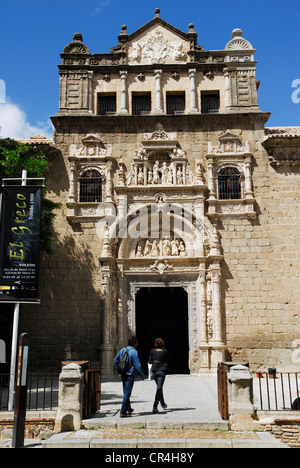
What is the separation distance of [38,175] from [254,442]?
38.2 ft

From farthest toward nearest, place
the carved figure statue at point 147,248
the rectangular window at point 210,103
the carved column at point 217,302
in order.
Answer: the rectangular window at point 210,103, the carved figure statue at point 147,248, the carved column at point 217,302

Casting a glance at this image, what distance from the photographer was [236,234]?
18031mm

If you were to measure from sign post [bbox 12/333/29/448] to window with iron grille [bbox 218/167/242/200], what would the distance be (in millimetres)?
11989

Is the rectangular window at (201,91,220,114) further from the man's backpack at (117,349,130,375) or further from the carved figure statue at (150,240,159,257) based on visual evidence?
the man's backpack at (117,349,130,375)

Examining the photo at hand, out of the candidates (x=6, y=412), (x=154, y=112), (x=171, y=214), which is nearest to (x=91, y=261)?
(x=171, y=214)

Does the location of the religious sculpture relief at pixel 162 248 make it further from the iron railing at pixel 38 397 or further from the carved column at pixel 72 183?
the iron railing at pixel 38 397

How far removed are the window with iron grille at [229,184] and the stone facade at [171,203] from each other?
0.05 metres

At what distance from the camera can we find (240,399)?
9.12 meters

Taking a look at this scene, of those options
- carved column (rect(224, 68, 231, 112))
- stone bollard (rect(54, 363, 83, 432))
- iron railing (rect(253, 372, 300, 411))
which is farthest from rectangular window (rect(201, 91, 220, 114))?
stone bollard (rect(54, 363, 83, 432))

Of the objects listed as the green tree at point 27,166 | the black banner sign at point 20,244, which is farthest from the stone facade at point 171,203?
the black banner sign at point 20,244

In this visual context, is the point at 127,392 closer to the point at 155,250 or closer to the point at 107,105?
the point at 155,250

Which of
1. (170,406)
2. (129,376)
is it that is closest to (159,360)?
(129,376)

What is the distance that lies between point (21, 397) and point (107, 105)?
14509 millimetres

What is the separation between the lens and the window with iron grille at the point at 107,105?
19797 mm
